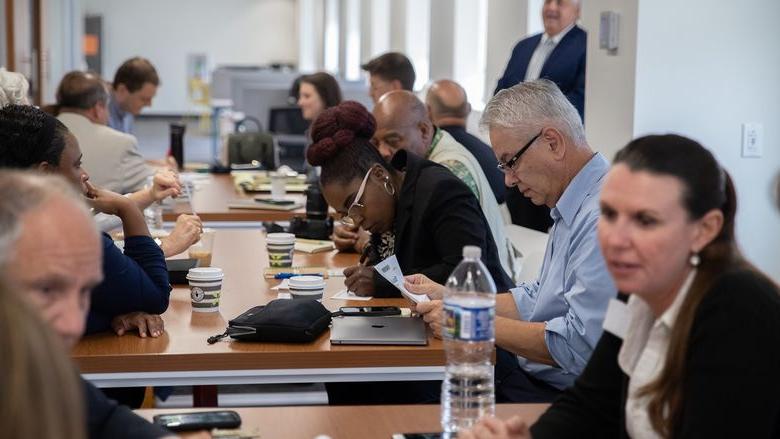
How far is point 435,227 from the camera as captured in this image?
3098mm

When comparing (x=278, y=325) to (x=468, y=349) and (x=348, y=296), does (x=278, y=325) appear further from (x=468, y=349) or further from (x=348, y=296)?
(x=348, y=296)

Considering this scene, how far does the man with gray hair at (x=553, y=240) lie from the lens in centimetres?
245

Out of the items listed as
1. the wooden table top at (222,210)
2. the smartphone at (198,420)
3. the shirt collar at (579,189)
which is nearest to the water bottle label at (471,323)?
the smartphone at (198,420)

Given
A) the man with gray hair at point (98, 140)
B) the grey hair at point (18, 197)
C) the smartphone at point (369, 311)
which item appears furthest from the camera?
the man with gray hair at point (98, 140)

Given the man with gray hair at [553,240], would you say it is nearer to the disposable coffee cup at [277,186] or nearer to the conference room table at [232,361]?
the conference room table at [232,361]

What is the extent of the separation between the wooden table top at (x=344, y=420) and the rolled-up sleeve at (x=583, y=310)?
0.33m

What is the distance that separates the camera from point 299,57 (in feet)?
70.0

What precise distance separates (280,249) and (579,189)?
1.25m

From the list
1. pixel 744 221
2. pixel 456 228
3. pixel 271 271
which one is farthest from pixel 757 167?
pixel 271 271

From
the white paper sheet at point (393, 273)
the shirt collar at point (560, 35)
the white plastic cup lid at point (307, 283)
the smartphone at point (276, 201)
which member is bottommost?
the smartphone at point (276, 201)

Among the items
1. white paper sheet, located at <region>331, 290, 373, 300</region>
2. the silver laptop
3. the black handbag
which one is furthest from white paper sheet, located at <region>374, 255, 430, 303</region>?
white paper sheet, located at <region>331, 290, 373, 300</region>

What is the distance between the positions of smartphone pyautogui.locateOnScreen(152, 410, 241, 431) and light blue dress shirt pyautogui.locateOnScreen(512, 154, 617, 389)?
0.84 meters

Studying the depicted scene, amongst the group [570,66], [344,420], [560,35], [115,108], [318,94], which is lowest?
[344,420]

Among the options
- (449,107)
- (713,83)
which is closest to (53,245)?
(713,83)
